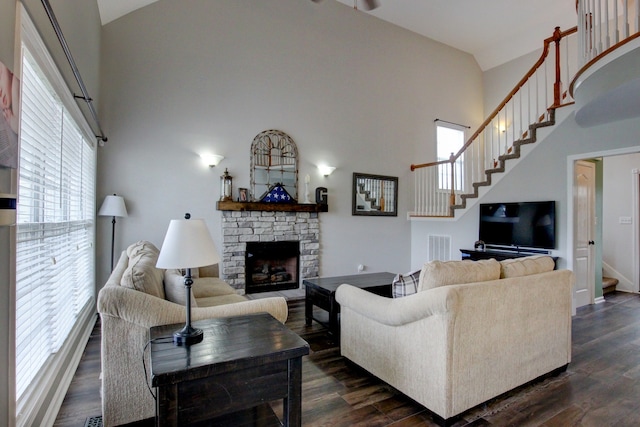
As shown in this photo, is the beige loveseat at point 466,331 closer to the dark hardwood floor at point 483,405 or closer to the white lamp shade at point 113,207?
the dark hardwood floor at point 483,405

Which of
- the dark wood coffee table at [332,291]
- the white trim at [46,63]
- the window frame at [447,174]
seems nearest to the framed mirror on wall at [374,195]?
the window frame at [447,174]

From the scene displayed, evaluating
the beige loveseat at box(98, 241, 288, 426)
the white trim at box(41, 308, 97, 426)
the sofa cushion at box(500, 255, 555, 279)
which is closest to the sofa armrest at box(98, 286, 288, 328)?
the beige loveseat at box(98, 241, 288, 426)

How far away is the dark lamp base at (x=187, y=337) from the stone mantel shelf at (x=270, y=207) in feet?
10.9

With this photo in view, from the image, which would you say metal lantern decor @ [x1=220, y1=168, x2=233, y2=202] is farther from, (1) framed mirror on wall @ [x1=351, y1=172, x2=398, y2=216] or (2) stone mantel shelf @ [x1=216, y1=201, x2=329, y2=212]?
(1) framed mirror on wall @ [x1=351, y1=172, x2=398, y2=216]

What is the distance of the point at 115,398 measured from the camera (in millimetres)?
1908

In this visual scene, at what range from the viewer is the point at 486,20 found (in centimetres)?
660

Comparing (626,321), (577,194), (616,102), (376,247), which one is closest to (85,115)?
(376,247)

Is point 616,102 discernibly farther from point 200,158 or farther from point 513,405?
point 200,158

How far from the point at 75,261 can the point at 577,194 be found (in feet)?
19.9

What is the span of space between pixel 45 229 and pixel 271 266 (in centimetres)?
360

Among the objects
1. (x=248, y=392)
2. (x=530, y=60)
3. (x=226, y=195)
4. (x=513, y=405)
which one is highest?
(x=530, y=60)

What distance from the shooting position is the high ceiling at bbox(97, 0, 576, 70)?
20.1 ft

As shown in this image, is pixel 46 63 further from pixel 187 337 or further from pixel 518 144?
pixel 518 144

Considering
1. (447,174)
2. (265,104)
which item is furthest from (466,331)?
(447,174)
